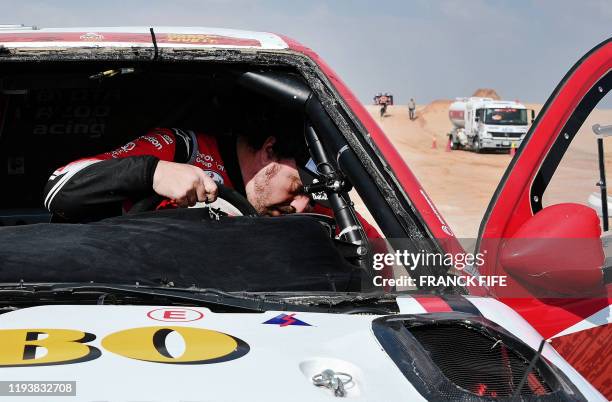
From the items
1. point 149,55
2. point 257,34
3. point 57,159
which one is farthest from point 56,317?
point 57,159

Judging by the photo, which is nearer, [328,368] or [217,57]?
[328,368]

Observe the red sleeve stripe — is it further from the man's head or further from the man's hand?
the man's head

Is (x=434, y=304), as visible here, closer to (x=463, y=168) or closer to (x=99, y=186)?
Result: (x=99, y=186)

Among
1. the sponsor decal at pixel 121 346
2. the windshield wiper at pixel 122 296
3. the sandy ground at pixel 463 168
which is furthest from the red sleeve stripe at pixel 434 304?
the sandy ground at pixel 463 168

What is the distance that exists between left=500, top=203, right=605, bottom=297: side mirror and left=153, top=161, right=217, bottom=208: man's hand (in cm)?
97

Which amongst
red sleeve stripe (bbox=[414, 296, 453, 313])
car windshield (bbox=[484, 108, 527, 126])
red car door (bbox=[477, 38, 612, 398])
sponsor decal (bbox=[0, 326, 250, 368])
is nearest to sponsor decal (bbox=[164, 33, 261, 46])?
red car door (bbox=[477, 38, 612, 398])

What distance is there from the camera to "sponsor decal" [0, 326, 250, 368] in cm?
164

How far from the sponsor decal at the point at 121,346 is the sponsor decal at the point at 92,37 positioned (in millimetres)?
1339

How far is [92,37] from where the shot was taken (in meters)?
2.88

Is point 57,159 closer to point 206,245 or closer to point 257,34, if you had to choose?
point 257,34

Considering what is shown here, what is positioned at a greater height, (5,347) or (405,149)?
(5,347)

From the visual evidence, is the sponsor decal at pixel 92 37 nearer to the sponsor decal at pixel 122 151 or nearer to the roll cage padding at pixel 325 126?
the sponsor decal at pixel 122 151

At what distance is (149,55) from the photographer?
9.27 feet

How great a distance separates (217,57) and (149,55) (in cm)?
22
